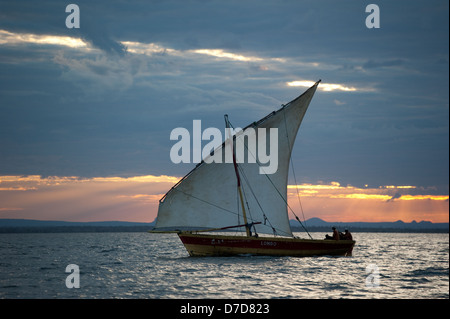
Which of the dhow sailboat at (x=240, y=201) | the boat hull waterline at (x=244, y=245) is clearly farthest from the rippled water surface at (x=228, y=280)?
the dhow sailboat at (x=240, y=201)

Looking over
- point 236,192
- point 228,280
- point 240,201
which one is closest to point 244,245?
point 240,201

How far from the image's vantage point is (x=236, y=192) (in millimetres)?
43406

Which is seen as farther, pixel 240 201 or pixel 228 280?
pixel 240 201

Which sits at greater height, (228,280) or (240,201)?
(240,201)

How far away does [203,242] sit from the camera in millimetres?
43625

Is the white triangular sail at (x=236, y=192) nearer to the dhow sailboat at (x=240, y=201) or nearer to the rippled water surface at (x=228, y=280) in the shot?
the dhow sailboat at (x=240, y=201)

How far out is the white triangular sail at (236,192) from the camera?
4156 cm

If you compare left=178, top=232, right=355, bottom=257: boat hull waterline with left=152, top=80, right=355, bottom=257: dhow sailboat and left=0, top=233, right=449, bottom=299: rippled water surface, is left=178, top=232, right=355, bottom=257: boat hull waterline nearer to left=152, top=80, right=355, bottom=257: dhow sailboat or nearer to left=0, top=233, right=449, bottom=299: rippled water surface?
left=152, top=80, right=355, bottom=257: dhow sailboat

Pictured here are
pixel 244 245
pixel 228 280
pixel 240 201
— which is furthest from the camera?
pixel 240 201

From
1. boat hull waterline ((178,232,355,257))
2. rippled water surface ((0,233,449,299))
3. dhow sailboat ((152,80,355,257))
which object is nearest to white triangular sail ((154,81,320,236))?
dhow sailboat ((152,80,355,257))

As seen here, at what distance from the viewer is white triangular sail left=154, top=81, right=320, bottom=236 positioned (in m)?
41.6

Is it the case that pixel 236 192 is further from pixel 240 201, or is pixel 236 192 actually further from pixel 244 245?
pixel 244 245

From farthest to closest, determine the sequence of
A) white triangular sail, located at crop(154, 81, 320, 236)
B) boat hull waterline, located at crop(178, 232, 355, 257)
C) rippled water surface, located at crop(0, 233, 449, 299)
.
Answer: boat hull waterline, located at crop(178, 232, 355, 257) < white triangular sail, located at crop(154, 81, 320, 236) < rippled water surface, located at crop(0, 233, 449, 299)

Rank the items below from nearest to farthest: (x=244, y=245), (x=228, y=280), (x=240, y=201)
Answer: (x=228, y=280) → (x=244, y=245) → (x=240, y=201)
